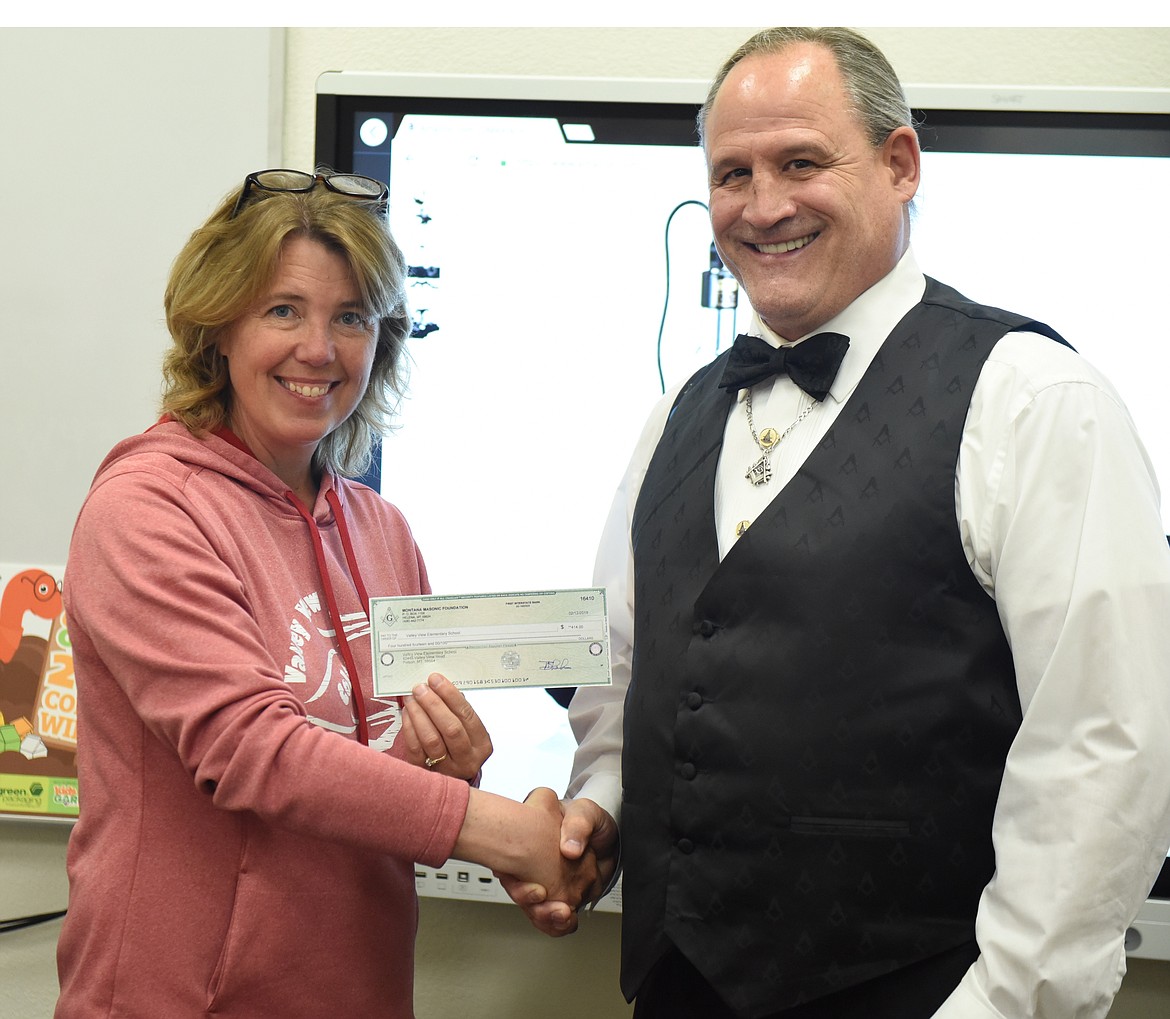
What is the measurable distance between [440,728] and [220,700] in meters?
0.29

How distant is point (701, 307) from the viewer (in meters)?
1.97

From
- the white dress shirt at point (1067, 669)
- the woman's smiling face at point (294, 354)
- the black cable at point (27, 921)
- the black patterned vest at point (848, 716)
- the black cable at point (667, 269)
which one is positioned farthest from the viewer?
the black cable at point (27, 921)

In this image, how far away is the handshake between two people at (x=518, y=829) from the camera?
130cm

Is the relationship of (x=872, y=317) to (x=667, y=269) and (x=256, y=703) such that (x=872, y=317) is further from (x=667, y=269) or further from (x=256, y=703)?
(x=256, y=703)

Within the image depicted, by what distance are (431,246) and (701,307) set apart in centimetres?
50

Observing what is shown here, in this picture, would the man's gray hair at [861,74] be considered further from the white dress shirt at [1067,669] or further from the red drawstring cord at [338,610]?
the red drawstring cord at [338,610]

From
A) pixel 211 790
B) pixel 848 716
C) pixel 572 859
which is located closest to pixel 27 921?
pixel 211 790

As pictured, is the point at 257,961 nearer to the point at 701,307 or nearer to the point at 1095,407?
the point at 1095,407

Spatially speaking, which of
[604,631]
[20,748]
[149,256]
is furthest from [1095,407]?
[20,748]

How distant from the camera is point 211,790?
122 centimetres

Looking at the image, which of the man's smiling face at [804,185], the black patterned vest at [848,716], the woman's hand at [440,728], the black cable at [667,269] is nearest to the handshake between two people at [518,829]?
the woman's hand at [440,728]

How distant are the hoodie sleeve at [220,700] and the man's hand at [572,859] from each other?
7.4 inches

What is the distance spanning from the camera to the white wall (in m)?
2.01

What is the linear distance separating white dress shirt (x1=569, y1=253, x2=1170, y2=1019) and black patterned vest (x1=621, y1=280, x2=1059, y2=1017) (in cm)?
4
